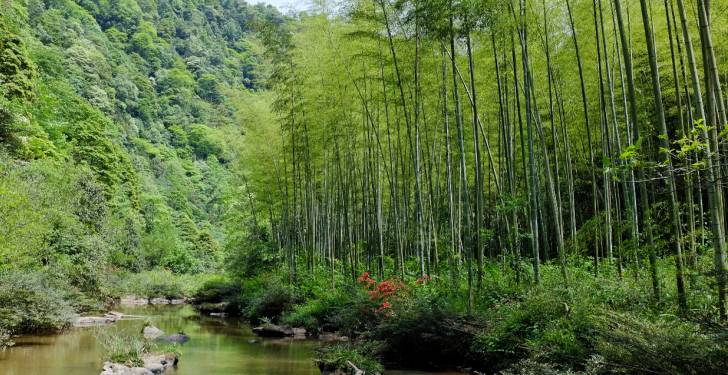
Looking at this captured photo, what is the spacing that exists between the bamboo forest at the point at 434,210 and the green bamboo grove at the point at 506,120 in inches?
2.7

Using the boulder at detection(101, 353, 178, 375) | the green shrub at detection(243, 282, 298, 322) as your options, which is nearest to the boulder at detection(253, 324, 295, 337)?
the green shrub at detection(243, 282, 298, 322)

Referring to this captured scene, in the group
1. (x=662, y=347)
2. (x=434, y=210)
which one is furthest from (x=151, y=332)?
(x=662, y=347)

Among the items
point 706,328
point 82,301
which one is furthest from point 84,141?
point 706,328

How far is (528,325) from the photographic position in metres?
6.68

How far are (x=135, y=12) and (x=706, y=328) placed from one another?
67.9 meters

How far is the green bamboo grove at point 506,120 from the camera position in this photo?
6.70m

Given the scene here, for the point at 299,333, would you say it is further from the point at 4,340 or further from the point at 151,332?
the point at 4,340

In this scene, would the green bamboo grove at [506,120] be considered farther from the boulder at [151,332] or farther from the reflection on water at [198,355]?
the boulder at [151,332]

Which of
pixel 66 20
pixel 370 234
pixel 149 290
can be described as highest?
pixel 66 20

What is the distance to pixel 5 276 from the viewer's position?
449 inches

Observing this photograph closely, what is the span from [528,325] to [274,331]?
25.9ft

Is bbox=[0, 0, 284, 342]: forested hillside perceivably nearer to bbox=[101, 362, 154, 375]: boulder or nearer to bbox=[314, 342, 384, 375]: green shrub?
bbox=[101, 362, 154, 375]: boulder

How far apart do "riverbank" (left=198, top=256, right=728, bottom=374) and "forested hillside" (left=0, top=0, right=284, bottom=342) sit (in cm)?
685

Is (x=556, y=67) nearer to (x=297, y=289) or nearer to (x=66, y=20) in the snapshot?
(x=297, y=289)
